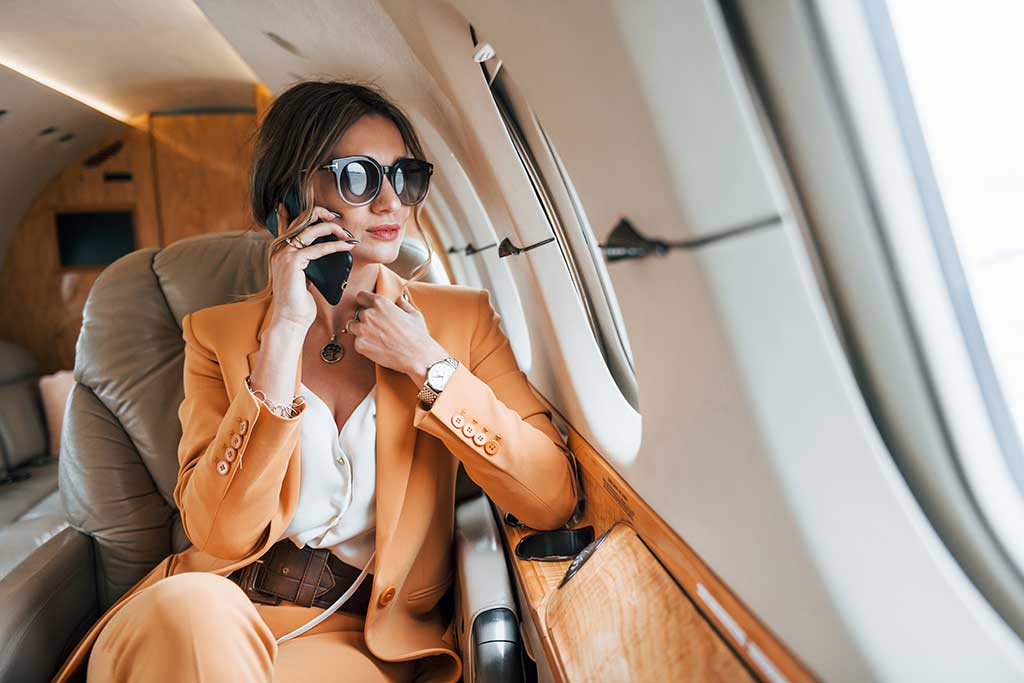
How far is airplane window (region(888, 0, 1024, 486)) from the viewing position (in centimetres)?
73

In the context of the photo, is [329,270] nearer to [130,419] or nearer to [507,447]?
[507,447]

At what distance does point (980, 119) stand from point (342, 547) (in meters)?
1.47

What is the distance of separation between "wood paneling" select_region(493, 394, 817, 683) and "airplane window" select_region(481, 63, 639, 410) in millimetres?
302

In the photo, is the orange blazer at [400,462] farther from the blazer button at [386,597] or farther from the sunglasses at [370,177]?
the sunglasses at [370,177]

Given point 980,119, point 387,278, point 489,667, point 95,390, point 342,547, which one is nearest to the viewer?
point 980,119

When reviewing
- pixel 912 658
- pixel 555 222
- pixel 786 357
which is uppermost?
pixel 555 222

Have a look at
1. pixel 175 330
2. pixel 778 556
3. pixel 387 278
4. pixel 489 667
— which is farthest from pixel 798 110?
pixel 175 330

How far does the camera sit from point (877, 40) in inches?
30.3

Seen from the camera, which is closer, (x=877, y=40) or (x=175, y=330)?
(x=877, y=40)

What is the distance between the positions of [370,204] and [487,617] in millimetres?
929

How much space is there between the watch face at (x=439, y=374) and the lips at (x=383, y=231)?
333 millimetres

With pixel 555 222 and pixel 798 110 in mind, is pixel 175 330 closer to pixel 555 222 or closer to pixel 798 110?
pixel 555 222

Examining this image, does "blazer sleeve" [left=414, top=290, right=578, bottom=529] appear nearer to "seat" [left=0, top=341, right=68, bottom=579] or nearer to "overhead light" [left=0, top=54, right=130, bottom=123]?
"seat" [left=0, top=341, right=68, bottom=579]

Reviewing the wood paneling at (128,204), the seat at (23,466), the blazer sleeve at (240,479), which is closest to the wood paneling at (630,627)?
the blazer sleeve at (240,479)
